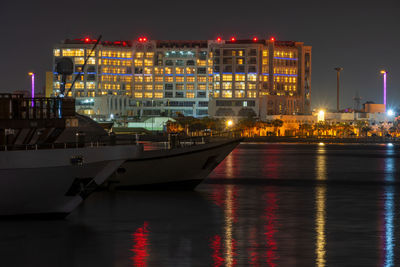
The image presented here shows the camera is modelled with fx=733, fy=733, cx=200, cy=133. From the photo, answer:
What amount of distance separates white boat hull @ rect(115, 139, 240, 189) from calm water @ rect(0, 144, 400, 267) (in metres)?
0.75

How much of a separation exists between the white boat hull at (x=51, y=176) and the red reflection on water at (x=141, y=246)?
2814 mm

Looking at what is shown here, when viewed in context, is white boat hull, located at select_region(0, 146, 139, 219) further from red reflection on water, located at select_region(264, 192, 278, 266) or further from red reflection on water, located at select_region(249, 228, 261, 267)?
red reflection on water, located at select_region(264, 192, 278, 266)

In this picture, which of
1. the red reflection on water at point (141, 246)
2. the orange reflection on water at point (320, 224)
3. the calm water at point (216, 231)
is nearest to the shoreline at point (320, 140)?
the orange reflection on water at point (320, 224)

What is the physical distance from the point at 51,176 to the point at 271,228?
895 cm

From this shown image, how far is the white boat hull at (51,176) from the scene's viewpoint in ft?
90.7

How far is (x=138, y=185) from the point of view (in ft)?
136

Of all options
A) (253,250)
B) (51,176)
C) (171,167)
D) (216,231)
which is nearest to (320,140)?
(171,167)

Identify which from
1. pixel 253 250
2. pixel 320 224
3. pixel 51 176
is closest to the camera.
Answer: pixel 253 250

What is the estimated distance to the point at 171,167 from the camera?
40.6 meters

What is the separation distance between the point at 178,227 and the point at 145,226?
135 cm

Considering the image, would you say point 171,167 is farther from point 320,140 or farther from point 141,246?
point 320,140

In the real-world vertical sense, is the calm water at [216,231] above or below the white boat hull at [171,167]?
below

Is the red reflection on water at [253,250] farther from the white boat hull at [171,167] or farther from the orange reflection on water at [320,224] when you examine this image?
the white boat hull at [171,167]

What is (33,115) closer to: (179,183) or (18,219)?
(18,219)
